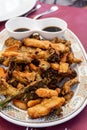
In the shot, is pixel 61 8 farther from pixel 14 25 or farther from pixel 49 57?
pixel 49 57

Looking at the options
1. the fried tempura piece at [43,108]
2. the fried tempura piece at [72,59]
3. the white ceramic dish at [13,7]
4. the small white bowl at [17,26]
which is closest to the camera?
the fried tempura piece at [43,108]

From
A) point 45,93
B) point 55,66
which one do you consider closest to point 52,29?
point 55,66

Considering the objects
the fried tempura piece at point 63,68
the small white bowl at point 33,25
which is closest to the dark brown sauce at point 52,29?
the small white bowl at point 33,25

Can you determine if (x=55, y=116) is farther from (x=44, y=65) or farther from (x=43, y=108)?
(x=44, y=65)

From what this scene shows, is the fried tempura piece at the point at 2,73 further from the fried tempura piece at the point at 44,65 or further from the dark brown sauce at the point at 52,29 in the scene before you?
the dark brown sauce at the point at 52,29

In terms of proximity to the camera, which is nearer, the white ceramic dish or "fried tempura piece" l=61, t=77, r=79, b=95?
"fried tempura piece" l=61, t=77, r=79, b=95

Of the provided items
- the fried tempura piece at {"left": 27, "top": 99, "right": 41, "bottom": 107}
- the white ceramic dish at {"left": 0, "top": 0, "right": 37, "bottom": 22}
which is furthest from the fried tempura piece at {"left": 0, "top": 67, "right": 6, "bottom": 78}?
the white ceramic dish at {"left": 0, "top": 0, "right": 37, "bottom": 22}

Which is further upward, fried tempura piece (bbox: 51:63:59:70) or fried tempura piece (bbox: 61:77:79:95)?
fried tempura piece (bbox: 51:63:59:70)

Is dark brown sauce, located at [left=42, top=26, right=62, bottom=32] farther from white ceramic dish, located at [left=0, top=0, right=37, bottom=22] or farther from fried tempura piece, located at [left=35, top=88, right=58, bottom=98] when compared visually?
fried tempura piece, located at [left=35, top=88, right=58, bottom=98]

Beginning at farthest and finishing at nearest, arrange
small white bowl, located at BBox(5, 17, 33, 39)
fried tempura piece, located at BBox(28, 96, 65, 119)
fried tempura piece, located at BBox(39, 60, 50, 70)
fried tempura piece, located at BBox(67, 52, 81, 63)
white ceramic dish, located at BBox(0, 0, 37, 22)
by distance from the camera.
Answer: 1. white ceramic dish, located at BBox(0, 0, 37, 22)
2. small white bowl, located at BBox(5, 17, 33, 39)
3. fried tempura piece, located at BBox(67, 52, 81, 63)
4. fried tempura piece, located at BBox(39, 60, 50, 70)
5. fried tempura piece, located at BBox(28, 96, 65, 119)
